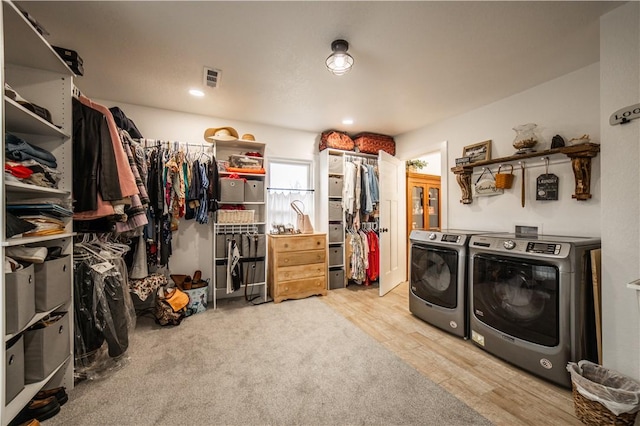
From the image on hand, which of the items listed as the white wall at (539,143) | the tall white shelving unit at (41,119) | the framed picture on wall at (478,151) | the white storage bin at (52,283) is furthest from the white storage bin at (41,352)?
the framed picture on wall at (478,151)

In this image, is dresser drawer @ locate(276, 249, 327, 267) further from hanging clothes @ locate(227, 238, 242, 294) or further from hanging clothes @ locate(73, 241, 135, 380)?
hanging clothes @ locate(73, 241, 135, 380)

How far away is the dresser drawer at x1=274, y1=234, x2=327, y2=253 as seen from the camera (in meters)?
3.21

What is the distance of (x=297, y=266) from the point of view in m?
3.31

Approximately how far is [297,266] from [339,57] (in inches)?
93.1

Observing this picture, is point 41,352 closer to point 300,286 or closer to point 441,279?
point 300,286

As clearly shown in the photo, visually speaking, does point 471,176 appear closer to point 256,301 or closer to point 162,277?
point 256,301

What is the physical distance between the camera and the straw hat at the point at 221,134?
312 cm

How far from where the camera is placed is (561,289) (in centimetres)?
167

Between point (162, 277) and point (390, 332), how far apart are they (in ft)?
7.87

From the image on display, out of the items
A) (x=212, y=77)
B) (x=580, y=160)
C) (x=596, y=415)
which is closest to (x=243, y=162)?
(x=212, y=77)

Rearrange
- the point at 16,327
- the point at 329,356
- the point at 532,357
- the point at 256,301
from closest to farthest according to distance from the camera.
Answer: the point at 16,327 → the point at 532,357 → the point at 329,356 → the point at 256,301

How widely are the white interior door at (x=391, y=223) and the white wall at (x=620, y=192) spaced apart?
6.74 feet

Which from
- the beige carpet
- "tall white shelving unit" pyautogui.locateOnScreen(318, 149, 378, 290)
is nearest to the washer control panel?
the beige carpet

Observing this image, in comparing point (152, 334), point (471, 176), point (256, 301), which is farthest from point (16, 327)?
point (471, 176)
